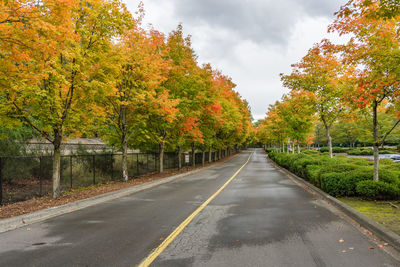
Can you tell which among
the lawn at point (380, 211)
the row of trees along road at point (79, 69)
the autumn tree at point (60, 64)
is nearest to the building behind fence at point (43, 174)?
the row of trees along road at point (79, 69)

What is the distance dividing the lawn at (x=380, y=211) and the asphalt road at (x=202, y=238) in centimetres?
64

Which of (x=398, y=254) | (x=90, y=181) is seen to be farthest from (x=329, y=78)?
(x=90, y=181)

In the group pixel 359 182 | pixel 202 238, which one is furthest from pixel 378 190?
pixel 202 238

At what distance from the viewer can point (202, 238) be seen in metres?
5.22

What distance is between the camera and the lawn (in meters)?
5.70

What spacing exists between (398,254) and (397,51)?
17.6 feet

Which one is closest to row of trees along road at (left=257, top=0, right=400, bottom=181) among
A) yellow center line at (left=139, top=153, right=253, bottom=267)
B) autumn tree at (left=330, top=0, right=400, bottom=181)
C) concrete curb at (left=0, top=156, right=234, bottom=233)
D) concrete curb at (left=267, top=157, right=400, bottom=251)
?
autumn tree at (left=330, top=0, right=400, bottom=181)

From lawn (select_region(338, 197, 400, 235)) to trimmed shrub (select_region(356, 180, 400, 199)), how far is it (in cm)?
29

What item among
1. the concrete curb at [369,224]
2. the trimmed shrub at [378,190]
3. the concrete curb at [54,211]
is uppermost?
the trimmed shrub at [378,190]

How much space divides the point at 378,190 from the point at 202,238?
21.2 ft

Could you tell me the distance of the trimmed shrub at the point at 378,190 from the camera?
8005mm

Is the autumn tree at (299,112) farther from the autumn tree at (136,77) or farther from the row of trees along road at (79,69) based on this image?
the autumn tree at (136,77)

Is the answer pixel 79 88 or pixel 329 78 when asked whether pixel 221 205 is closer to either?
pixel 79 88

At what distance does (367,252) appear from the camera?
4449 millimetres
